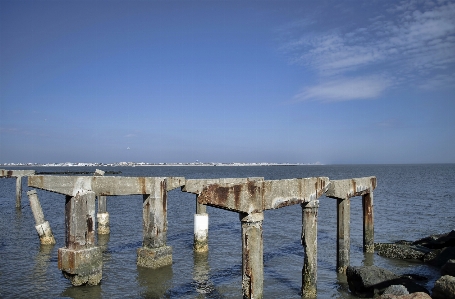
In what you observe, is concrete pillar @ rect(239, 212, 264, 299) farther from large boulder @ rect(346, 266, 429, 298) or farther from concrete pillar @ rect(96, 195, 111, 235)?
concrete pillar @ rect(96, 195, 111, 235)

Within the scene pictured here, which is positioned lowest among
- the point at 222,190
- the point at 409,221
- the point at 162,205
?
the point at 409,221

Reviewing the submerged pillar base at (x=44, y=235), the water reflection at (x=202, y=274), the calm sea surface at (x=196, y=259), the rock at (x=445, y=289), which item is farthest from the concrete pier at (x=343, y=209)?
the submerged pillar base at (x=44, y=235)

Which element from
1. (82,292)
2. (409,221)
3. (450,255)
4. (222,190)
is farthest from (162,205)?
(409,221)

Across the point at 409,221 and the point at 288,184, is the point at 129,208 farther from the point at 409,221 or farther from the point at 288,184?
the point at 288,184

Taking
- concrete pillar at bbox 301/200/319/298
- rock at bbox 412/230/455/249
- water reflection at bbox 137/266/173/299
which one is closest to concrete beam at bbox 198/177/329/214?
concrete pillar at bbox 301/200/319/298

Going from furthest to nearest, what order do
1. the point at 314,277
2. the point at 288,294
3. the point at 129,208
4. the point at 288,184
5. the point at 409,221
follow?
the point at 129,208, the point at 409,221, the point at 288,294, the point at 314,277, the point at 288,184

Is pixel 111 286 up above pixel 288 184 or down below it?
below

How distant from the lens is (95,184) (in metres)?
9.98

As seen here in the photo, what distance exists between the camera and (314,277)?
923cm

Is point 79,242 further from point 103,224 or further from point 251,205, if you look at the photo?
point 103,224

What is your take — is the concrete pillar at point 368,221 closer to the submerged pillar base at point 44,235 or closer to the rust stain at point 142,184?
the rust stain at point 142,184

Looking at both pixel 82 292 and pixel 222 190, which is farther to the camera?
pixel 82 292

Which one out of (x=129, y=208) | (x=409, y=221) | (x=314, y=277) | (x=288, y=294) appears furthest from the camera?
(x=129, y=208)

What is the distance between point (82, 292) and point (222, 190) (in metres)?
5.34
